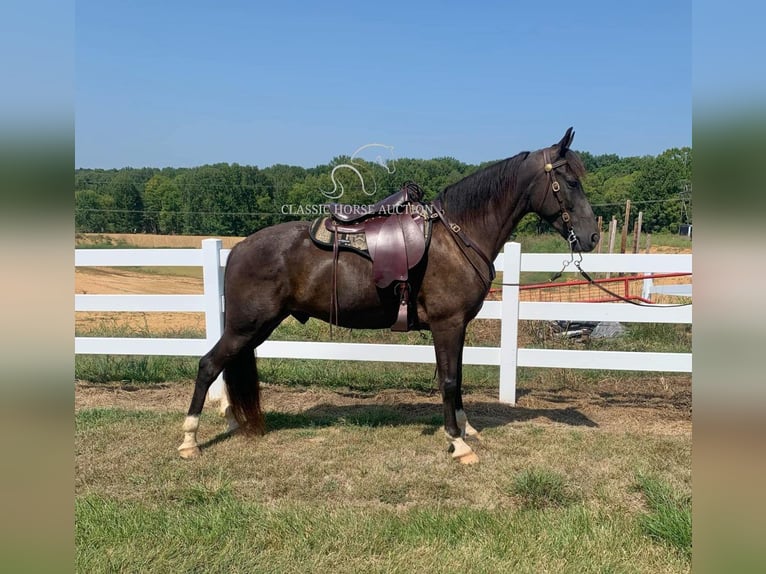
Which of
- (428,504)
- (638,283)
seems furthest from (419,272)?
(638,283)

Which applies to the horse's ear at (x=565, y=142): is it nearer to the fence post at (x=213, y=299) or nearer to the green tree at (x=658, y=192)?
the fence post at (x=213, y=299)

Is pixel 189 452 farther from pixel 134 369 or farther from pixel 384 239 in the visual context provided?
pixel 134 369

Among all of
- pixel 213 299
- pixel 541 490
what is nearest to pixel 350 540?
pixel 541 490

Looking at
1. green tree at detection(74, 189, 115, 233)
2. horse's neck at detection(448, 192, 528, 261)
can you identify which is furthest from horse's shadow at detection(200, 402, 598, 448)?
green tree at detection(74, 189, 115, 233)

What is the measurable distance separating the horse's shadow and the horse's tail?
0.26 meters

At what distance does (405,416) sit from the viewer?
4.91 metres

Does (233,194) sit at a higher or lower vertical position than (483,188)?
higher

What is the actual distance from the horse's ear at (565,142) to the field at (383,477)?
93.7 inches

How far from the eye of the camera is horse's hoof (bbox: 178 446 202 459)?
3.95 m

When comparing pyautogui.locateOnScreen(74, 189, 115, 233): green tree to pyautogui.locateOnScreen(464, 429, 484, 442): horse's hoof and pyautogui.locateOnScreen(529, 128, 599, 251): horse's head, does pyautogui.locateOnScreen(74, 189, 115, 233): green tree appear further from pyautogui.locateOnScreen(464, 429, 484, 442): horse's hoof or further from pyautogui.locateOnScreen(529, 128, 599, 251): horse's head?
pyautogui.locateOnScreen(529, 128, 599, 251): horse's head

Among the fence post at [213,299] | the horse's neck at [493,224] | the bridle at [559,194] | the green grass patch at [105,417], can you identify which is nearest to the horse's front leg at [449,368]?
the horse's neck at [493,224]

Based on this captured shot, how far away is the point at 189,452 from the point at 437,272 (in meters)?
2.42
